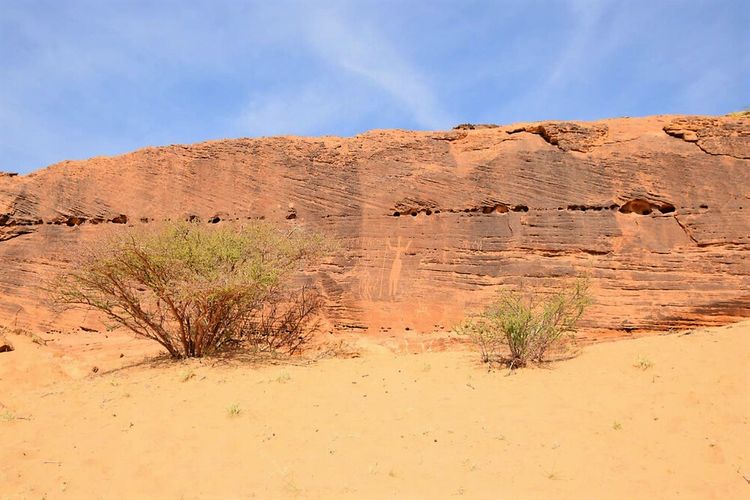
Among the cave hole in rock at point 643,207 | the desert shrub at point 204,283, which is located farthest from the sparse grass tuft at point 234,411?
A: the cave hole in rock at point 643,207

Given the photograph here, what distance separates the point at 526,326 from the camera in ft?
31.5

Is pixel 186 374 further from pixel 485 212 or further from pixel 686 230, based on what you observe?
pixel 686 230

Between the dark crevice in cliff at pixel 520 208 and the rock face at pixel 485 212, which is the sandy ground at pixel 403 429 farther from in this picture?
the dark crevice in cliff at pixel 520 208

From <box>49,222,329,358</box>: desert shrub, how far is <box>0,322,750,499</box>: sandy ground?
106cm

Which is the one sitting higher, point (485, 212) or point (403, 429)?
point (485, 212)

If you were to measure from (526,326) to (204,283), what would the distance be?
5352 mm

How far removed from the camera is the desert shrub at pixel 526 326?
9617 mm

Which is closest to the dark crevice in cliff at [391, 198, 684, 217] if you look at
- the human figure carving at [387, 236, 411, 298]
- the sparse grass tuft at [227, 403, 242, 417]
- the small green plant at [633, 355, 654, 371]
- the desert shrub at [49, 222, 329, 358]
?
the human figure carving at [387, 236, 411, 298]

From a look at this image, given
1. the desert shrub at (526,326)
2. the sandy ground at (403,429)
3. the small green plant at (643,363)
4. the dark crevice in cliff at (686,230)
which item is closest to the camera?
the sandy ground at (403,429)

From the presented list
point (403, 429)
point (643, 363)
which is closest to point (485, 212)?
point (643, 363)

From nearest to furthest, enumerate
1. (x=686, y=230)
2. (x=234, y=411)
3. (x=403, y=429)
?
(x=403, y=429)
(x=234, y=411)
(x=686, y=230)

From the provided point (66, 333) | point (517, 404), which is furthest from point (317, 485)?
point (66, 333)

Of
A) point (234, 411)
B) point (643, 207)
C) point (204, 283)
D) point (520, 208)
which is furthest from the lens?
point (520, 208)

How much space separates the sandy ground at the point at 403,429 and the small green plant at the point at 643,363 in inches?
0.7
